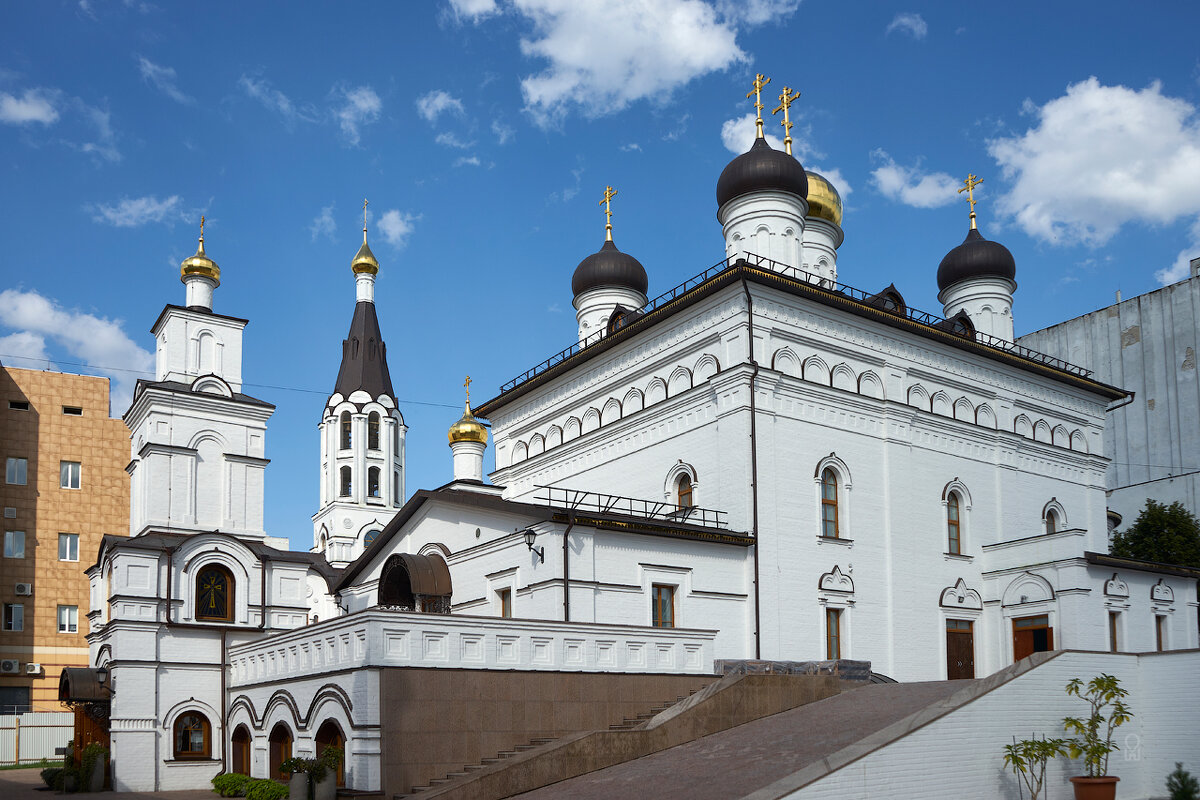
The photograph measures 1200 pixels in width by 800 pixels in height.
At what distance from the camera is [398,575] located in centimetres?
2562

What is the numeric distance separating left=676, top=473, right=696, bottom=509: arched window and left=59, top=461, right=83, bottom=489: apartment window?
25457mm

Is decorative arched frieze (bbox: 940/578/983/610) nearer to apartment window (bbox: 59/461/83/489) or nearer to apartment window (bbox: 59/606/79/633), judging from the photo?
apartment window (bbox: 59/606/79/633)

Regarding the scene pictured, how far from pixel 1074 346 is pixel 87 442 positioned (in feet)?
131

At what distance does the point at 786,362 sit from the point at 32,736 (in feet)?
80.0

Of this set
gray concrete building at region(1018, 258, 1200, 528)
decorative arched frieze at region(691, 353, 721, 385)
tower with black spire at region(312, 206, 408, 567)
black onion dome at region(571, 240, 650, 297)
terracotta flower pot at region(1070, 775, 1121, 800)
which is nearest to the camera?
terracotta flower pot at region(1070, 775, 1121, 800)

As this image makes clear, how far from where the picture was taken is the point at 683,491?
28.1 meters

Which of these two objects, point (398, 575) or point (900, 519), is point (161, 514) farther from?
point (900, 519)

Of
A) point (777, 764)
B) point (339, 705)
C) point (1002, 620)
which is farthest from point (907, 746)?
Answer: point (1002, 620)

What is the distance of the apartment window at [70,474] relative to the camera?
42688 millimetres

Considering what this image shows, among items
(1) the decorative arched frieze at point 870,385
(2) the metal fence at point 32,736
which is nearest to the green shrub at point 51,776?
(2) the metal fence at point 32,736

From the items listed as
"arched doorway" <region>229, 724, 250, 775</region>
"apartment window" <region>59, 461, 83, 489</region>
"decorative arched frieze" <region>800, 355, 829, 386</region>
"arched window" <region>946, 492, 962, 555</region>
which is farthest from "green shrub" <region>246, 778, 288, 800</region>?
"apartment window" <region>59, 461, 83, 489</region>

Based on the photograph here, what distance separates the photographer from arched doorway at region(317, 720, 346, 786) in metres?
17.5

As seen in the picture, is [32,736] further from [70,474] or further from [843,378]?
[843,378]

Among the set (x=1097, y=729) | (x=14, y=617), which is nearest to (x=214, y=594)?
(x=1097, y=729)
